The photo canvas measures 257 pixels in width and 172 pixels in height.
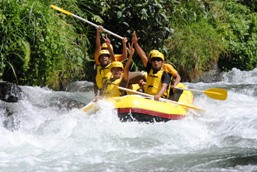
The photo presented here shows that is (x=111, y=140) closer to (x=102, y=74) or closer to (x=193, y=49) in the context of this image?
(x=102, y=74)

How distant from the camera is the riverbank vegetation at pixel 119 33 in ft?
24.7

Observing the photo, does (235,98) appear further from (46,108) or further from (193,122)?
(46,108)

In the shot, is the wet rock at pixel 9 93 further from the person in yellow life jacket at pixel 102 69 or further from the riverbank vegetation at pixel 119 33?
the person in yellow life jacket at pixel 102 69

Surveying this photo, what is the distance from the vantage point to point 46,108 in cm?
705

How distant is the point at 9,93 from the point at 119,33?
3.67 metres

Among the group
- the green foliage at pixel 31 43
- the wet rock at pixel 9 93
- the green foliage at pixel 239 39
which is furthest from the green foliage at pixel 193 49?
the wet rock at pixel 9 93

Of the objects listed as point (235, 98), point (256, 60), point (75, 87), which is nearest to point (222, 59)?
point (256, 60)

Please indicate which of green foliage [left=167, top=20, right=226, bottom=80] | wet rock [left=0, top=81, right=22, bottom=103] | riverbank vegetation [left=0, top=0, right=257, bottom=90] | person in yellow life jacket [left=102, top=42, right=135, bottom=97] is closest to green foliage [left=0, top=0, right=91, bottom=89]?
riverbank vegetation [left=0, top=0, right=257, bottom=90]

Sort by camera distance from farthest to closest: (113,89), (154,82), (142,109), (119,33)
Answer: (119,33), (154,82), (113,89), (142,109)

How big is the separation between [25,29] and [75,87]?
176 centimetres

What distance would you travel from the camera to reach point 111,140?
5.89 metres

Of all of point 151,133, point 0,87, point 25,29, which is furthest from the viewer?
point 25,29

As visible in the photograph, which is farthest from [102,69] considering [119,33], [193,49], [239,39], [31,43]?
[239,39]

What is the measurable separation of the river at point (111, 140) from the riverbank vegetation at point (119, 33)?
1.74 feet
